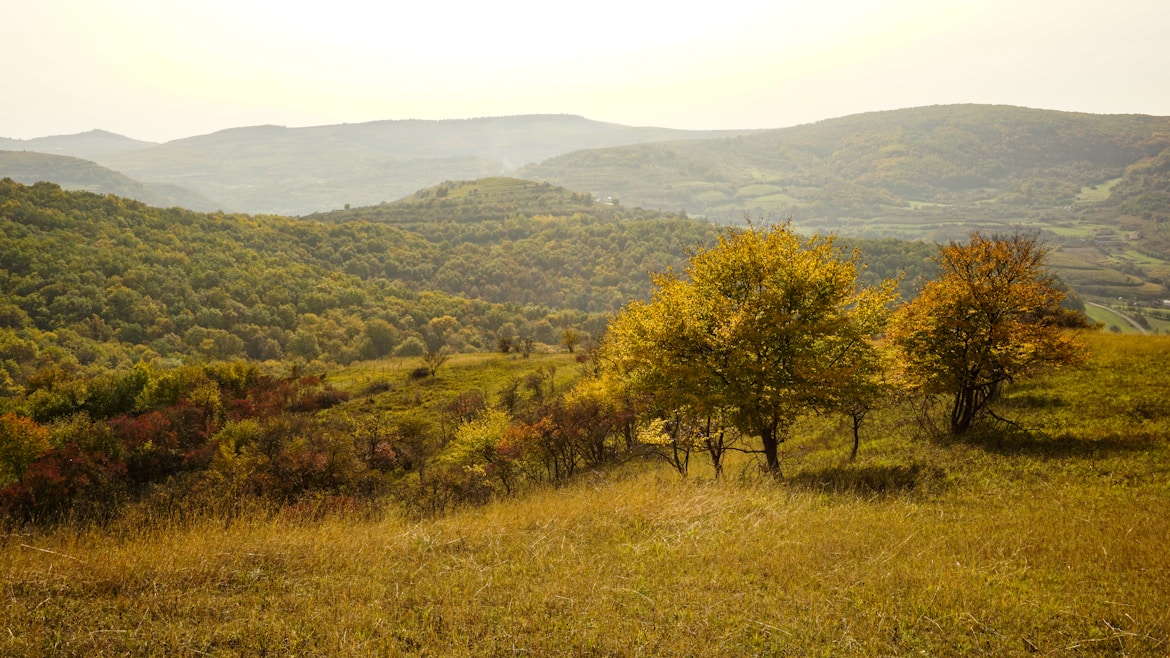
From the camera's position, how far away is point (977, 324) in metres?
20.1

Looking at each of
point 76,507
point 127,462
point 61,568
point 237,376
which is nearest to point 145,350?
point 237,376

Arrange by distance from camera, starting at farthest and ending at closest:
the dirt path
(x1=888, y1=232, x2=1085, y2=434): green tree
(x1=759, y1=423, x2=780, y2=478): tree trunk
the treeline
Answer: the dirt path
the treeline
(x1=888, y1=232, x2=1085, y2=434): green tree
(x1=759, y1=423, x2=780, y2=478): tree trunk

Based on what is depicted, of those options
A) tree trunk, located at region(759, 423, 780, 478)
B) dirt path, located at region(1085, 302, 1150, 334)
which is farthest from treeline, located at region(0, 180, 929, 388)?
tree trunk, located at region(759, 423, 780, 478)

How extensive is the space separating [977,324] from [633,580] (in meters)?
18.8

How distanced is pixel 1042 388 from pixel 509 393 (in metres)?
39.8

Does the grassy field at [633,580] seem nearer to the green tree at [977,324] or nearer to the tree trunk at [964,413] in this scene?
the green tree at [977,324]

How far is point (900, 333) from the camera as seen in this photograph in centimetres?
2145

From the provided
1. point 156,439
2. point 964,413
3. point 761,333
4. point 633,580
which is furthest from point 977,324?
point 156,439

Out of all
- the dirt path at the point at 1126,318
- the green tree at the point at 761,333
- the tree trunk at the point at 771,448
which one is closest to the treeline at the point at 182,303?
the dirt path at the point at 1126,318

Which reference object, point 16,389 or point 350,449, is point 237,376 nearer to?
point 350,449

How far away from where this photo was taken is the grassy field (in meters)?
7.03

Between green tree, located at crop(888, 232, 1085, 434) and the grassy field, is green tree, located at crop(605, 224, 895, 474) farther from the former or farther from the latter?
the grassy field

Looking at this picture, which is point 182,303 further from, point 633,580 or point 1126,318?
point 1126,318

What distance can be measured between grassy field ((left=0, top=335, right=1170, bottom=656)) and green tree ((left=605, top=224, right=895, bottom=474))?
14.7 ft
